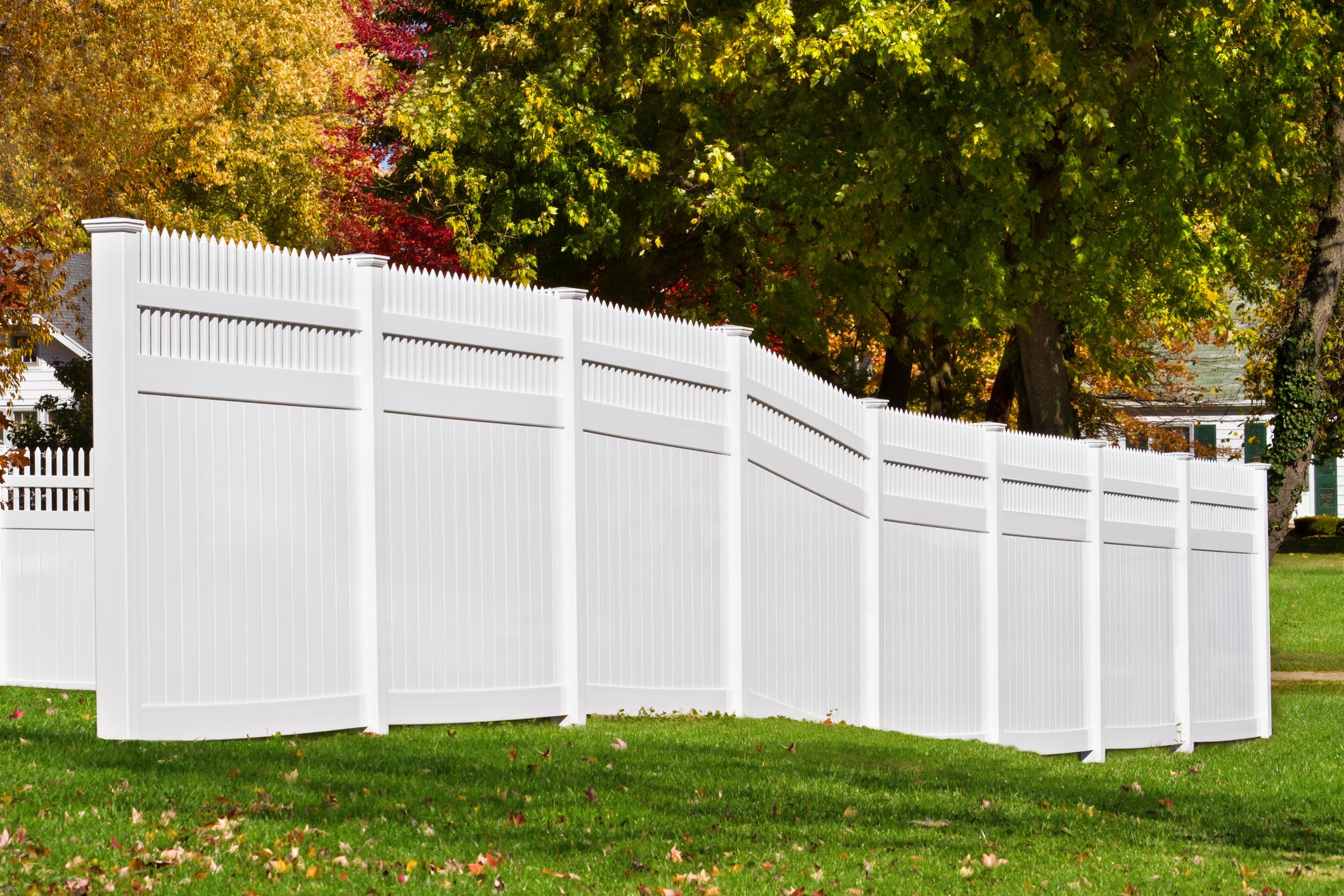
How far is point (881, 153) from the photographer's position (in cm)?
1606

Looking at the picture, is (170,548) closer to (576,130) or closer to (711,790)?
(711,790)

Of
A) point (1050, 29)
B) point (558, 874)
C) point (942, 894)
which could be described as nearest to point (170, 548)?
point (558, 874)

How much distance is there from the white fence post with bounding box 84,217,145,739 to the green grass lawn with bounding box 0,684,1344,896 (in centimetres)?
40

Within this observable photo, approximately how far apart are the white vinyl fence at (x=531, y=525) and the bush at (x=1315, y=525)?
93.8 ft

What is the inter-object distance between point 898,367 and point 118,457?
57.8 feet

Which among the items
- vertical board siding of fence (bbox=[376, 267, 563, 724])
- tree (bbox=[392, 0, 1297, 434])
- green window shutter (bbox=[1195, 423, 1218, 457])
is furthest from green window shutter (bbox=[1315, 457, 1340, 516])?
vertical board siding of fence (bbox=[376, 267, 563, 724])

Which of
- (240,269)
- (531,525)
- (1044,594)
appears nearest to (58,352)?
(1044,594)

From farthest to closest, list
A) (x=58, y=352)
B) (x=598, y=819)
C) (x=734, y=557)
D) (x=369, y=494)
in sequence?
(x=58, y=352), (x=734, y=557), (x=369, y=494), (x=598, y=819)

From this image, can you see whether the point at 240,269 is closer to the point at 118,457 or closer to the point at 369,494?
the point at 118,457

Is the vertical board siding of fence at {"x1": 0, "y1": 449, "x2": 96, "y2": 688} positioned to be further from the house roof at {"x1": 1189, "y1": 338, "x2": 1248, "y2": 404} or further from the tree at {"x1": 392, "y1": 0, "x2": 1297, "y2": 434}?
the house roof at {"x1": 1189, "y1": 338, "x2": 1248, "y2": 404}

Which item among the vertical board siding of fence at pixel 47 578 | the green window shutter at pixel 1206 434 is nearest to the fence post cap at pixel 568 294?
the vertical board siding of fence at pixel 47 578

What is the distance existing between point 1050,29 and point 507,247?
7118 millimetres

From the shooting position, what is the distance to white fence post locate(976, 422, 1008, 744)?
Result: 439 inches

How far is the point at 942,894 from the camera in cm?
576
